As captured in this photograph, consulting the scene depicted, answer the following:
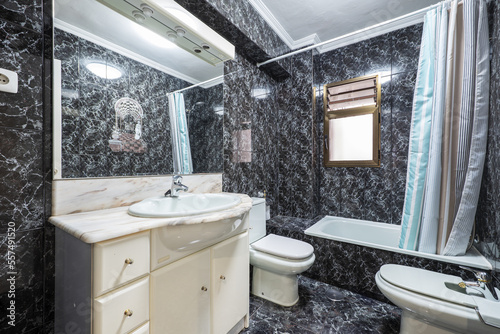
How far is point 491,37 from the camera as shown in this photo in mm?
1512

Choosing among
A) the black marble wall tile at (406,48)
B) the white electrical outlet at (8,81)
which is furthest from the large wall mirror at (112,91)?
the black marble wall tile at (406,48)

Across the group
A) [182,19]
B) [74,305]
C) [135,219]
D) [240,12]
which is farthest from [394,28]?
[74,305]

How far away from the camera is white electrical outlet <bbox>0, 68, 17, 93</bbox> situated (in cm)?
82

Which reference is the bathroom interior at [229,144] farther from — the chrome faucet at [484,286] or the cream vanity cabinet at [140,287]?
the chrome faucet at [484,286]

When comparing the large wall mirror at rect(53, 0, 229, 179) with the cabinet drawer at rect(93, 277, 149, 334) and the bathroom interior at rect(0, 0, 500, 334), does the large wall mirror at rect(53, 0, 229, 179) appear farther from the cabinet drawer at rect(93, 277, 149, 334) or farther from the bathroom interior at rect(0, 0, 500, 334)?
the cabinet drawer at rect(93, 277, 149, 334)

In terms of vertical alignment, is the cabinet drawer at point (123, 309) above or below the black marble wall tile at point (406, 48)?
below

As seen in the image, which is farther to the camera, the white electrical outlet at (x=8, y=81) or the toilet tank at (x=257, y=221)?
the toilet tank at (x=257, y=221)

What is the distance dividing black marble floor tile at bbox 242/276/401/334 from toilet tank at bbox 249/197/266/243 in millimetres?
522

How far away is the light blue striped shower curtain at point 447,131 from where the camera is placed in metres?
1.46

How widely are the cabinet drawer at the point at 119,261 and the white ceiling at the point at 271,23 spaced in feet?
3.46

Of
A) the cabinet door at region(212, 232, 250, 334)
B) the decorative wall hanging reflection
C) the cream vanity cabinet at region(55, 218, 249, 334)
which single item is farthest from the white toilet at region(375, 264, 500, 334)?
the decorative wall hanging reflection

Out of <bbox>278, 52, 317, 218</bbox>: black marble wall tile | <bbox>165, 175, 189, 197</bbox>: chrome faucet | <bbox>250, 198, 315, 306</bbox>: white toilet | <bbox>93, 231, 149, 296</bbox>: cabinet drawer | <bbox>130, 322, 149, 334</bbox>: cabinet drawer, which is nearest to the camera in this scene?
<bbox>93, 231, 149, 296</bbox>: cabinet drawer

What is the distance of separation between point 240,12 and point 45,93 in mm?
1506

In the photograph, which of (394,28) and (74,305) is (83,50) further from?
(394,28)
